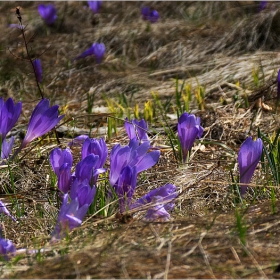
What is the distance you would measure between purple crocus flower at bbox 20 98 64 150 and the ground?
0.21 m

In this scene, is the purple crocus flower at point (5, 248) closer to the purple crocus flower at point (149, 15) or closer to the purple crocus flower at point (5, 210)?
the purple crocus flower at point (5, 210)

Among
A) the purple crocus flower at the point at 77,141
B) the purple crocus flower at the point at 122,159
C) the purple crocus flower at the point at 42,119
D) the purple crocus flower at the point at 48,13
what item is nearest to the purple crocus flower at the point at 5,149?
the purple crocus flower at the point at 42,119

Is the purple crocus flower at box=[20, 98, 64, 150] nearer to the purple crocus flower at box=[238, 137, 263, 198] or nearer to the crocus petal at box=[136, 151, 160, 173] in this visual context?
the crocus petal at box=[136, 151, 160, 173]

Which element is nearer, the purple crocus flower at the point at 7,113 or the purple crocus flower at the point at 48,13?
the purple crocus flower at the point at 7,113

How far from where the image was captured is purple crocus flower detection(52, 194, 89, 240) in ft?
5.77

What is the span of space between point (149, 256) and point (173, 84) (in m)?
3.23

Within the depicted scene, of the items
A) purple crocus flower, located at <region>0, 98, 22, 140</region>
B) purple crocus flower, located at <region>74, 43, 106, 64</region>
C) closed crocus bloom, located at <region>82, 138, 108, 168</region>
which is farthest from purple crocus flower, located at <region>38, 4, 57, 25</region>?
closed crocus bloom, located at <region>82, 138, 108, 168</region>

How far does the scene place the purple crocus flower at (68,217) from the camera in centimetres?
176

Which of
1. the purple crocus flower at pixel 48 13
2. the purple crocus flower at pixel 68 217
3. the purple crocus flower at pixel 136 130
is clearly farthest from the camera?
the purple crocus flower at pixel 48 13

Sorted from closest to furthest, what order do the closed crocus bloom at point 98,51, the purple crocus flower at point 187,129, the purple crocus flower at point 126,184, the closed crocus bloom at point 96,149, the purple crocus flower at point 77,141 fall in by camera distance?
the purple crocus flower at point 126,184 < the closed crocus bloom at point 96,149 < the purple crocus flower at point 187,129 < the purple crocus flower at point 77,141 < the closed crocus bloom at point 98,51

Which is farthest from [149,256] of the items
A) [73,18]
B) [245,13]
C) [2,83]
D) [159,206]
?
[73,18]

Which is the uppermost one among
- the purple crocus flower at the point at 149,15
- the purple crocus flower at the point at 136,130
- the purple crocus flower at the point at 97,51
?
the purple crocus flower at the point at 136,130

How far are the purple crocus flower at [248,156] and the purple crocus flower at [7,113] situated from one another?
2.81ft

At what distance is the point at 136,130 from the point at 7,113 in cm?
61
